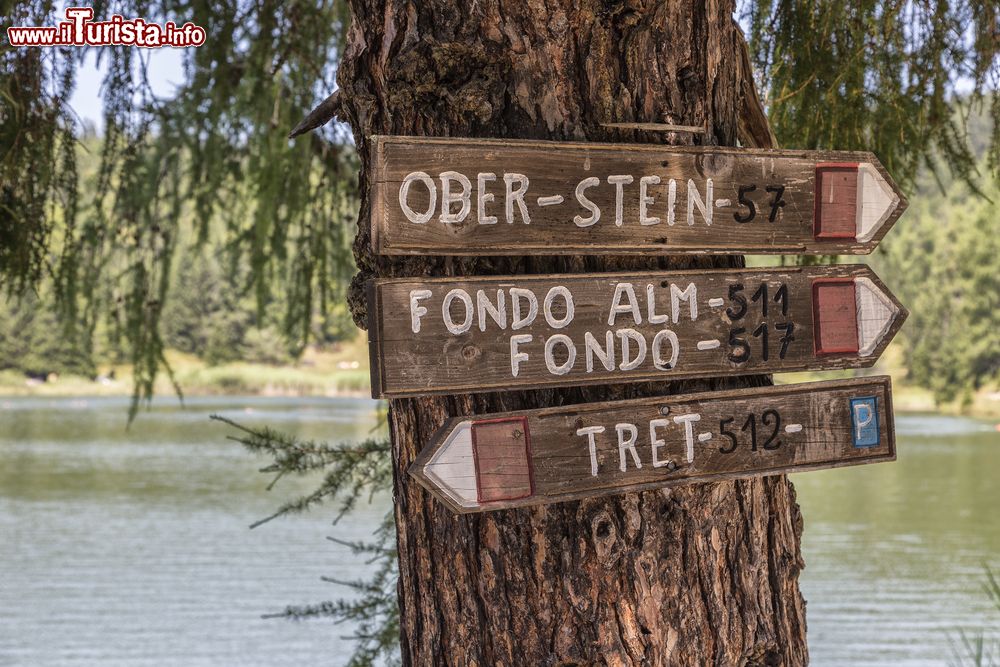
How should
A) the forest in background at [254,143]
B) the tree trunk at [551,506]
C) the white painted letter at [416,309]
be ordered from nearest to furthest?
the white painted letter at [416,309], the tree trunk at [551,506], the forest in background at [254,143]

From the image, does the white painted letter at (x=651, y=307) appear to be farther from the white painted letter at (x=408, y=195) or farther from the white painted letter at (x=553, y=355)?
Answer: the white painted letter at (x=408, y=195)

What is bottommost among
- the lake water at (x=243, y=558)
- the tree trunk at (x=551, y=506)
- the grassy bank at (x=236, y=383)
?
the lake water at (x=243, y=558)

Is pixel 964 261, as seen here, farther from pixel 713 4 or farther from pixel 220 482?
pixel 713 4

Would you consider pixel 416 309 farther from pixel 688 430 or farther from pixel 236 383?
pixel 236 383

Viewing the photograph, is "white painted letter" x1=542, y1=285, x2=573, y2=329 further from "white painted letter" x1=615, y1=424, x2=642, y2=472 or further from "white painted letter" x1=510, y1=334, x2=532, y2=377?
"white painted letter" x1=615, y1=424, x2=642, y2=472

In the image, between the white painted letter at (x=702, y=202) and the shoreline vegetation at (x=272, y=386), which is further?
the shoreline vegetation at (x=272, y=386)

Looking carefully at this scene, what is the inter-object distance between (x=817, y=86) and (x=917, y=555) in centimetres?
921

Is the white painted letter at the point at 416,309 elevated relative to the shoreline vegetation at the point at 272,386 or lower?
elevated

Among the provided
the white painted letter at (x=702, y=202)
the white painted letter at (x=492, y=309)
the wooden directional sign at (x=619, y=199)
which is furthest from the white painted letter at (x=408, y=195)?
the white painted letter at (x=702, y=202)

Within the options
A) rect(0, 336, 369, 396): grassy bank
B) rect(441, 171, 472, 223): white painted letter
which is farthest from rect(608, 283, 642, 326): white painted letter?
rect(0, 336, 369, 396): grassy bank

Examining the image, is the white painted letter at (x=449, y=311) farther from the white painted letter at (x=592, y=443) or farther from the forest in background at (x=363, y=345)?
the forest in background at (x=363, y=345)

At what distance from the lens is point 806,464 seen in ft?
4.70

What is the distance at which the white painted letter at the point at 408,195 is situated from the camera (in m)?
1.23

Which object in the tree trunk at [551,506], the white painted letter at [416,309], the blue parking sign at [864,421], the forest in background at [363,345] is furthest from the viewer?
the forest in background at [363,345]
